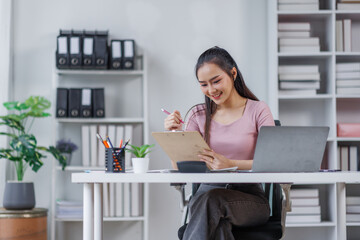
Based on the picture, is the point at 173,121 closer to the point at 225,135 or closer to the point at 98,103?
the point at 225,135

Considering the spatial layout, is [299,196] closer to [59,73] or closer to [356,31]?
[356,31]

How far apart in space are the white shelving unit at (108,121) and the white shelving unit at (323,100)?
3.24 ft

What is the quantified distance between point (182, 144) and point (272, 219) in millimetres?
645

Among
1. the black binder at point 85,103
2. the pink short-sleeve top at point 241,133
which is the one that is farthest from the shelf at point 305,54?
the pink short-sleeve top at point 241,133

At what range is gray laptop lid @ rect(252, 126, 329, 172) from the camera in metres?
1.66

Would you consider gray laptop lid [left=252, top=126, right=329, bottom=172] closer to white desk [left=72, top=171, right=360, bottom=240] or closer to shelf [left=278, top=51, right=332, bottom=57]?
white desk [left=72, top=171, right=360, bottom=240]

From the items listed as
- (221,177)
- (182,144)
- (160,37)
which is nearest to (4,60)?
(160,37)

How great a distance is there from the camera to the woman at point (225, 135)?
184 cm

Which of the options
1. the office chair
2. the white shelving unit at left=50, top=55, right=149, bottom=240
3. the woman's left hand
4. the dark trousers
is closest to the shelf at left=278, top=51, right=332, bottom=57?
the white shelving unit at left=50, top=55, right=149, bottom=240

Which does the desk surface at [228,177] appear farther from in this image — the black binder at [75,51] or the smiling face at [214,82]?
the black binder at [75,51]

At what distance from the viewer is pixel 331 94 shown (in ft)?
13.1

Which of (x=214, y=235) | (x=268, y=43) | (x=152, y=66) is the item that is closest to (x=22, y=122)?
(x=152, y=66)

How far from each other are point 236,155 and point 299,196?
182 cm

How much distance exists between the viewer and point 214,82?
2.31 m
